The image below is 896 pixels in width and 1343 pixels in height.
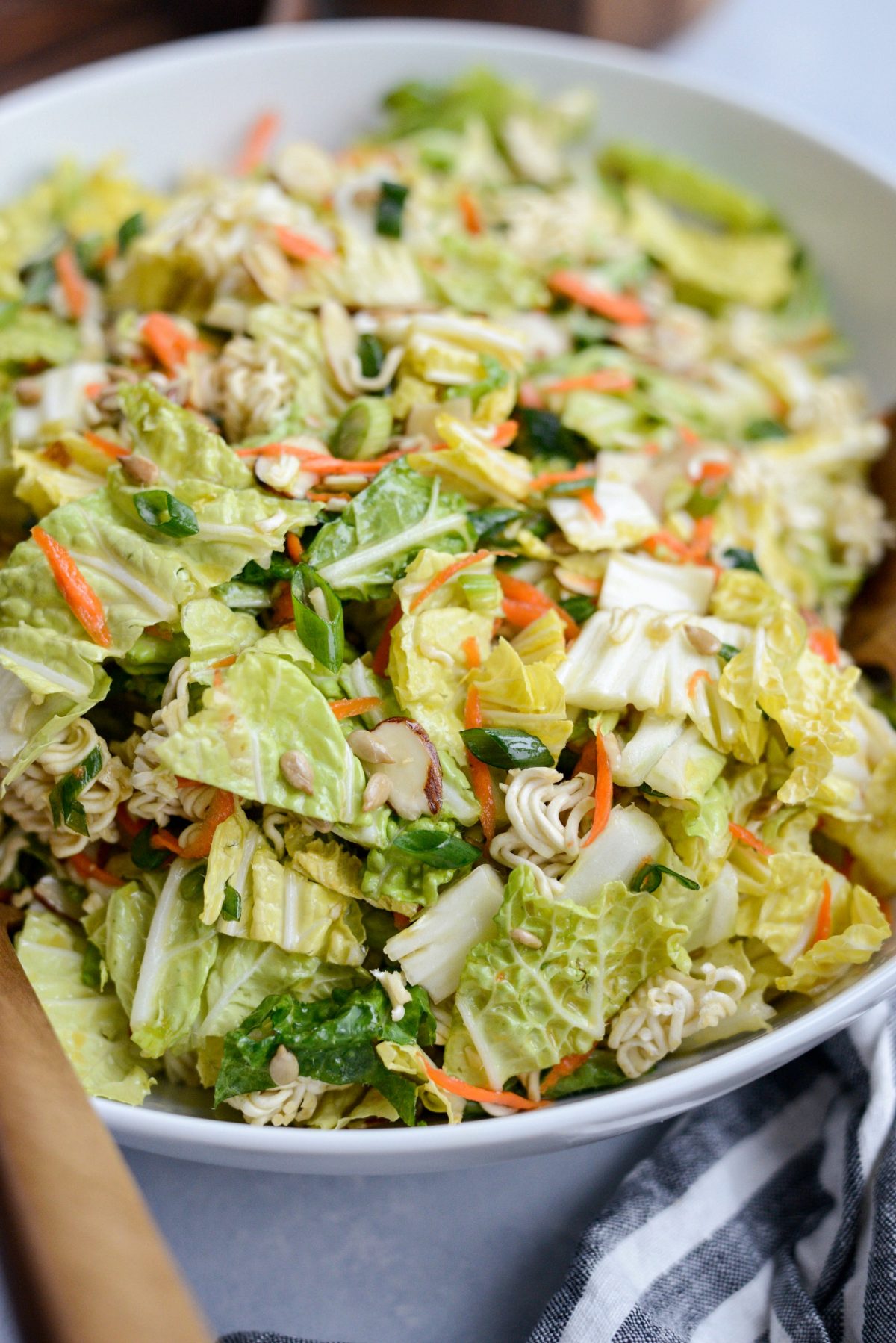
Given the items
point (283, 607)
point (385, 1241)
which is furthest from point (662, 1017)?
point (283, 607)

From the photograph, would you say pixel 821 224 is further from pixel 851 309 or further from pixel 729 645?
pixel 729 645

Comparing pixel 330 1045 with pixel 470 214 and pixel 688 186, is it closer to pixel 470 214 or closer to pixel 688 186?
pixel 470 214

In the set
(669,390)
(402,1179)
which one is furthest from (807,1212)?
(669,390)

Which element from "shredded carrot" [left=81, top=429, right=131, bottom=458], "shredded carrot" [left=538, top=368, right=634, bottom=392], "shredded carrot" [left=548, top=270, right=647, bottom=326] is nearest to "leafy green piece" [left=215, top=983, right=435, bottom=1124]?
"shredded carrot" [left=81, top=429, right=131, bottom=458]

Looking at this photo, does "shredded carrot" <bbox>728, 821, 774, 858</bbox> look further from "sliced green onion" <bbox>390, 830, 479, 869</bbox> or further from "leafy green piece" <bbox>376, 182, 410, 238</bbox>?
"leafy green piece" <bbox>376, 182, 410, 238</bbox>

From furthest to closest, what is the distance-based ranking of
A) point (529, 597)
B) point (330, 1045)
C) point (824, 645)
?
point (824, 645), point (529, 597), point (330, 1045)
